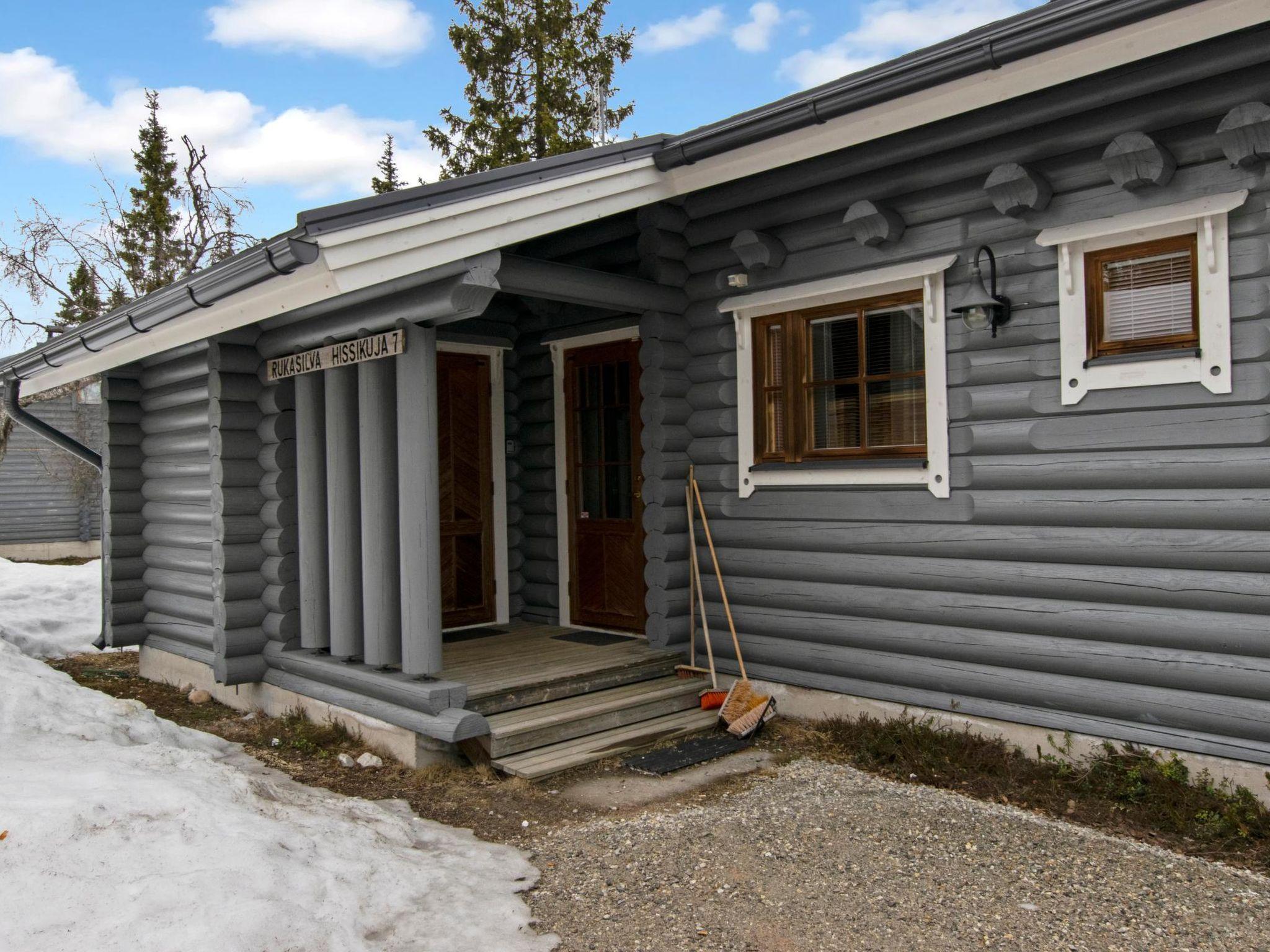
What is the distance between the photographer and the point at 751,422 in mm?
5879

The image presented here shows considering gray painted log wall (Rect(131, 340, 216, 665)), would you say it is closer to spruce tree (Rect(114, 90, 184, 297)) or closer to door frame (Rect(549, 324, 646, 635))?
door frame (Rect(549, 324, 646, 635))

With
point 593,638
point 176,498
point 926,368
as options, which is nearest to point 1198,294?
point 926,368

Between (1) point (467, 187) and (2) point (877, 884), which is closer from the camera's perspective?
Answer: (2) point (877, 884)

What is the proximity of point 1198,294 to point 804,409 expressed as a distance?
2144mm

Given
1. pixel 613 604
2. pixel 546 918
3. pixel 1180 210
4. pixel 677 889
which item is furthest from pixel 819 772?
pixel 1180 210

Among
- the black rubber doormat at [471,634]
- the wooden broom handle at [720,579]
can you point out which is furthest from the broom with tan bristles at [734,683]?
the black rubber doormat at [471,634]

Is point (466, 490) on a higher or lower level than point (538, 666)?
higher

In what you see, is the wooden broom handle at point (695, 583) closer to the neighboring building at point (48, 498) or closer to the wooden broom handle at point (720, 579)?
the wooden broom handle at point (720, 579)

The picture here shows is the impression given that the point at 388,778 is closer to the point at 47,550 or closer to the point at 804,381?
the point at 804,381

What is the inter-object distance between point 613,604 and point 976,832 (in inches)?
139

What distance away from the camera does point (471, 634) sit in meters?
7.20

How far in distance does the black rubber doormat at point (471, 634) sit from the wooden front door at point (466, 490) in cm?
15

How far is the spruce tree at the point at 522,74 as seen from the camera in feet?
61.7

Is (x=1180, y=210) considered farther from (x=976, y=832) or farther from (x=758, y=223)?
(x=976, y=832)
